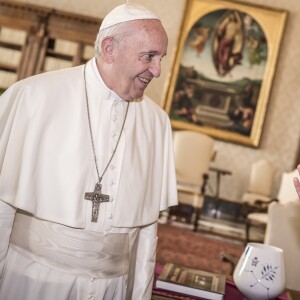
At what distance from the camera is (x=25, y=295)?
1534 mm

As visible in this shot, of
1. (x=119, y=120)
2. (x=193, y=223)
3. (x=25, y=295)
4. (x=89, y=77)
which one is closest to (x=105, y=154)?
(x=119, y=120)

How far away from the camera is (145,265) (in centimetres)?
164

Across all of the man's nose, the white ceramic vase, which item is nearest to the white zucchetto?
the man's nose

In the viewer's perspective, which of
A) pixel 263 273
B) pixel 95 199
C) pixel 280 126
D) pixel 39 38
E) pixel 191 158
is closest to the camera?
pixel 95 199

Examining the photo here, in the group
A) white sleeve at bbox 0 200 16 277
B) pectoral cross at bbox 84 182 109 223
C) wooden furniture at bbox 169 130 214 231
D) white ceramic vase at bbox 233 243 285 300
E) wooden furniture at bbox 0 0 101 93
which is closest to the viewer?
white sleeve at bbox 0 200 16 277

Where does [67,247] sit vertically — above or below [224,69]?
below

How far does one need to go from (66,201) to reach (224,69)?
26.3 ft

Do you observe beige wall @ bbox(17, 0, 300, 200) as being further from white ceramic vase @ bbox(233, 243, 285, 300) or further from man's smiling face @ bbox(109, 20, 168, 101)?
man's smiling face @ bbox(109, 20, 168, 101)

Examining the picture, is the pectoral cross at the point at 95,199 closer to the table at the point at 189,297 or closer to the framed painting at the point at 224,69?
the table at the point at 189,297

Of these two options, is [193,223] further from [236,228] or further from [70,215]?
[70,215]

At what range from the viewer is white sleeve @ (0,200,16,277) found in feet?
4.78

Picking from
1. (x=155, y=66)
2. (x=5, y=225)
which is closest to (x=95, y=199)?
(x=5, y=225)

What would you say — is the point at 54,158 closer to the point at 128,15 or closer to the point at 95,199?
the point at 95,199

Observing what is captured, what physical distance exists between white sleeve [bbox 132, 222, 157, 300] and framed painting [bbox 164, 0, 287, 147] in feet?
24.3
